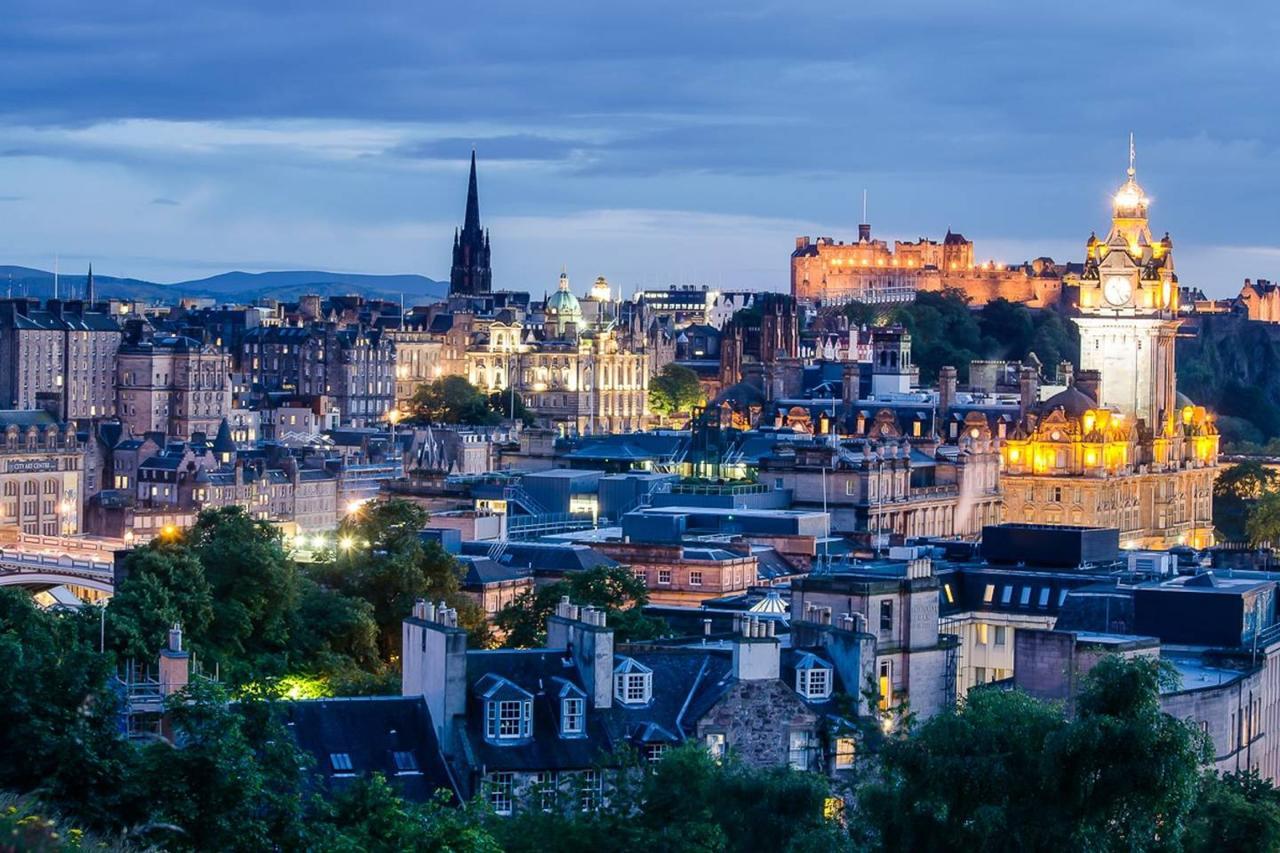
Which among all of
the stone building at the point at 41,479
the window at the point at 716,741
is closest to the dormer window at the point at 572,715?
the window at the point at 716,741

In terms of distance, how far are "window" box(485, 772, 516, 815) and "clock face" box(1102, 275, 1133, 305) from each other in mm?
100559

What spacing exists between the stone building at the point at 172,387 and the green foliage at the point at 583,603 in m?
96.3

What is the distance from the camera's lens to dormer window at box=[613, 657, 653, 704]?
165 feet

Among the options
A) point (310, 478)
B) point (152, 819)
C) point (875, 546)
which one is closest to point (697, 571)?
point (875, 546)

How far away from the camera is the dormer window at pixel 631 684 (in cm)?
5025

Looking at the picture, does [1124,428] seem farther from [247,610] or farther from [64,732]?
[64,732]

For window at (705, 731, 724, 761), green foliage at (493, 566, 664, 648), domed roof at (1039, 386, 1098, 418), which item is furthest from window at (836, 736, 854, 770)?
domed roof at (1039, 386, 1098, 418)

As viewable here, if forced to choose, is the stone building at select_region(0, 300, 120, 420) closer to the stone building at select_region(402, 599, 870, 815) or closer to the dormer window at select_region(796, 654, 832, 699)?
the stone building at select_region(402, 599, 870, 815)

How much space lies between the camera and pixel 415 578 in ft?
253

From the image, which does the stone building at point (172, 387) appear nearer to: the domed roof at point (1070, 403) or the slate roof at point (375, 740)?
the domed roof at point (1070, 403)

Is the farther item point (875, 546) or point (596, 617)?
point (875, 546)

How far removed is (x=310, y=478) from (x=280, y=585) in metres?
68.5

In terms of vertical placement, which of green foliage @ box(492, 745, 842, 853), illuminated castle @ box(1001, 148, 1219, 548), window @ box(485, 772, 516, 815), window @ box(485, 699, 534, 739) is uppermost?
illuminated castle @ box(1001, 148, 1219, 548)

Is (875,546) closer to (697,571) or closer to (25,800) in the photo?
(697,571)
